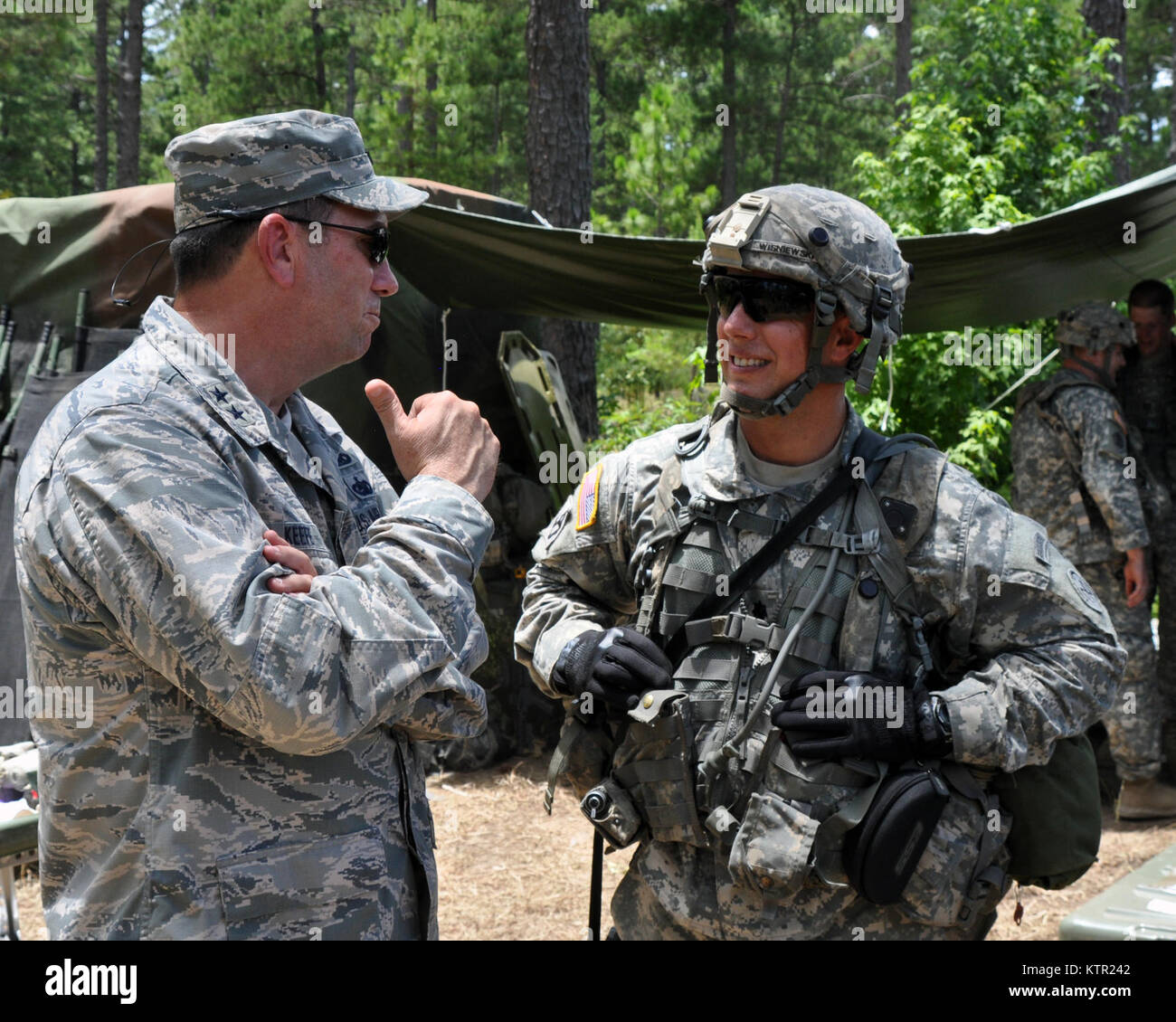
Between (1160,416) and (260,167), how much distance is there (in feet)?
17.7

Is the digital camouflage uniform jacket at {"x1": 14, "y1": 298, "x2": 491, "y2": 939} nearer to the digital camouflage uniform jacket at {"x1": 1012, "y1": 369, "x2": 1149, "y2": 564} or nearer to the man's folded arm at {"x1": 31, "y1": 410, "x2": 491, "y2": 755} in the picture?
the man's folded arm at {"x1": 31, "y1": 410, "x2": 491, "y2": 755}

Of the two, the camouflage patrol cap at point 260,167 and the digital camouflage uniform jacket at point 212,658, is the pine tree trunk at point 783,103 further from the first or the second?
the digital camouflage uniform jacket at point 212,658

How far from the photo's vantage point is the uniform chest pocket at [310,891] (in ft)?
5.56

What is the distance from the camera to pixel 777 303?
245 centimetres

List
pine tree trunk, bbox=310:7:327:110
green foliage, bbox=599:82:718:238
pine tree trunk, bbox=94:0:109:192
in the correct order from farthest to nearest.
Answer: pine tree trunk, bbox=94:0:109:192 < pine tree trunk, bbox=310:7:327:110 < green foliage, bbox=599:82:718:238

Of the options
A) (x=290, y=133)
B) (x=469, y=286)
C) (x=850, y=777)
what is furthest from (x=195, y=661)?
(x=469, y=286)

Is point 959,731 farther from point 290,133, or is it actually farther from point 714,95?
point 714,95

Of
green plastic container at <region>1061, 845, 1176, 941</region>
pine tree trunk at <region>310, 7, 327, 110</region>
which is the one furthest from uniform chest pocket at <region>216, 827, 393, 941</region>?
pine tree trunk at <region>310, 7, 327, 110</region>

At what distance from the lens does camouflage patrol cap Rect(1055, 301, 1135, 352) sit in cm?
576

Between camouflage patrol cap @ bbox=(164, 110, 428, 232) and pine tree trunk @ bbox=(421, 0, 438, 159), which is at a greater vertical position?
pine tree trunk @ bbox=(421, 0, 438, 159)

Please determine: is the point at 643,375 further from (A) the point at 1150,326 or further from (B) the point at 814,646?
(B) the point at 814,646

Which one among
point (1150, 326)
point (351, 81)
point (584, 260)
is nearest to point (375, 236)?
point (584, 260)

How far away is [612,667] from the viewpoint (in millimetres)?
2412

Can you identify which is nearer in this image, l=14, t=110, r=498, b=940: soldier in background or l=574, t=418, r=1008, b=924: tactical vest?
l=14, t=110, r=498, b=940: soldier in background
